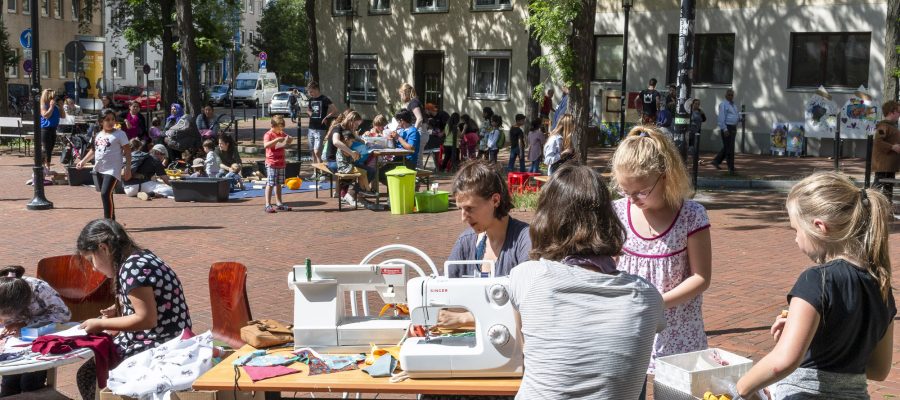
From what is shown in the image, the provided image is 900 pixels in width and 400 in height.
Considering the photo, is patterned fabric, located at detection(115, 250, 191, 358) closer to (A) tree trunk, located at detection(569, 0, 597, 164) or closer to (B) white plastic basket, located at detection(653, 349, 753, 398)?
(B) white plastic basket, located at detection(653, 349, 753, 398)

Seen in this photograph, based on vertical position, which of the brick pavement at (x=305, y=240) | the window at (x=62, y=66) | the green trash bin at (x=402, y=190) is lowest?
the brick pavement at (x=305, y=240)

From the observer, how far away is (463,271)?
451 centimetres

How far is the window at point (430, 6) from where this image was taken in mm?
32156

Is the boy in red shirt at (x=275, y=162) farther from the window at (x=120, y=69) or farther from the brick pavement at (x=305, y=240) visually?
the window at (x=120, y=69)

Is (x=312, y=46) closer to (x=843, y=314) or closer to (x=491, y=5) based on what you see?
(x=491, y=5)

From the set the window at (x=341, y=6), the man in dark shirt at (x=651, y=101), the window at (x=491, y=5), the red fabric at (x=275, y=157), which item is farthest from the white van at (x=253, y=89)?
the red fabric at (x=275, y=157)

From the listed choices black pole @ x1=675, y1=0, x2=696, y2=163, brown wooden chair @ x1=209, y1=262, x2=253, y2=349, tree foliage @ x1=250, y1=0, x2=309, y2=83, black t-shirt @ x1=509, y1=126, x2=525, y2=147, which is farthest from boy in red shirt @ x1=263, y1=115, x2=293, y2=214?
tree foliage @ x1=250, y1=0, x2=309, y2=83

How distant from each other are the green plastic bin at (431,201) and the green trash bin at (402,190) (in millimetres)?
131

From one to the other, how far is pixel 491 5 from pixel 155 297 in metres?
26.8

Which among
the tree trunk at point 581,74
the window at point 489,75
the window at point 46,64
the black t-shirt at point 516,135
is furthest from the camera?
the window at point 46,64

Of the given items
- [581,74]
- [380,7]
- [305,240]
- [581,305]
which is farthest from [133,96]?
[581,305]

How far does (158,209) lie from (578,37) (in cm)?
742

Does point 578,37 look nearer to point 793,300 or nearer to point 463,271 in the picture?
point 463,271

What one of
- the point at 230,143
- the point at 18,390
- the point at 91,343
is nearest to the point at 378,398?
the point at 91,343
